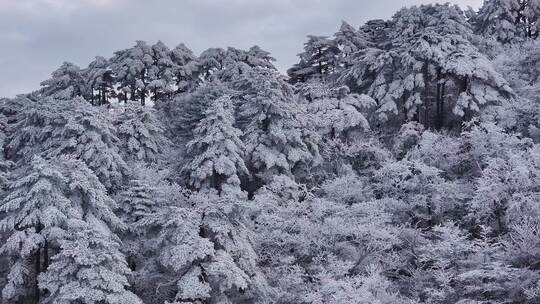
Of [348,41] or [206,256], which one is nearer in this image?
[206,256]

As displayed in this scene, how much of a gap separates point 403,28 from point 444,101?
11772 mm

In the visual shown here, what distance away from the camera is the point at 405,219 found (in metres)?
29.1

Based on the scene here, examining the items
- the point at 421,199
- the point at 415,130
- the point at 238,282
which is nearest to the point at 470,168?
the point at 421,199

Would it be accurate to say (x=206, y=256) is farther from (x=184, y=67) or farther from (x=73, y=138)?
(x=184, y=67)

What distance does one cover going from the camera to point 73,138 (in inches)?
1246

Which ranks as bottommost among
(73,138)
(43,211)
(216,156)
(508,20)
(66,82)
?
(43,211)

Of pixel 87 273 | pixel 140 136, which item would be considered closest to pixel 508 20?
pixel 140 136

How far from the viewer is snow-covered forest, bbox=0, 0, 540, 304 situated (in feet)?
73.4

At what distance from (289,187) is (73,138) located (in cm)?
1323

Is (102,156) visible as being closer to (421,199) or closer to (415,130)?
(421,199)

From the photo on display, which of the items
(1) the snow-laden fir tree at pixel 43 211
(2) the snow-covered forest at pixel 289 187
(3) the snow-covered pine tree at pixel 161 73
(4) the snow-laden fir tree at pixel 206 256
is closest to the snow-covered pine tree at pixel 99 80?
(2) the snow-covered forest at pixel 289 187

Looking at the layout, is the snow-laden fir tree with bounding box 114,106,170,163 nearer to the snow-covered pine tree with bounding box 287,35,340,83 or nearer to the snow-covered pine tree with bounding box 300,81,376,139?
the snow-covered pine tree with bounding box 300,81,376,139

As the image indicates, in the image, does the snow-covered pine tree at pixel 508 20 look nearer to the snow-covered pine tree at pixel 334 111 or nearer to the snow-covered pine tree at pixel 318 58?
the snow-covered pine tree at pixel 318 58

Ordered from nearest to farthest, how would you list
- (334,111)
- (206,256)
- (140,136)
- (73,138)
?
(206,256)
(73,138)
(140,136)
(334,111)
